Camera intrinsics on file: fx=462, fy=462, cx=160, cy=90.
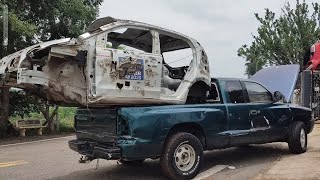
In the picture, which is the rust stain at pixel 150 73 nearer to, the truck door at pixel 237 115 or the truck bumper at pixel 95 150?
the truck bumper at pixel 95 150

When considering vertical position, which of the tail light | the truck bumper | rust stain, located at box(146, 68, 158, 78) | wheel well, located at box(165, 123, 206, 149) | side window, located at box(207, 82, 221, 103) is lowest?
the truck bumper

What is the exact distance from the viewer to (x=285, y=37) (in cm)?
2444

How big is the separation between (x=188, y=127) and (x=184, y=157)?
56cm

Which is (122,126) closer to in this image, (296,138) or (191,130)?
(191,130)

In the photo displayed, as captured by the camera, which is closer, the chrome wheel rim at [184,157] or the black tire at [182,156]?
the black tire at [182,156]

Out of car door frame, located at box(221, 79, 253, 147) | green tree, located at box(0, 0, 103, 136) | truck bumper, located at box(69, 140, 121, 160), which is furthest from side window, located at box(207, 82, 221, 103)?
green tree, located at box(0, 0, 103, 136)

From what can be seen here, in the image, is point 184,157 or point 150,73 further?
point 184,157

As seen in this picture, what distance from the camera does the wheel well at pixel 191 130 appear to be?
7.74 meters

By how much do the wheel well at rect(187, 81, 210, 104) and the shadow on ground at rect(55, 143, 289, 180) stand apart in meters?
1.31

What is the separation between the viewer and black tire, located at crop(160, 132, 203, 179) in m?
7.46

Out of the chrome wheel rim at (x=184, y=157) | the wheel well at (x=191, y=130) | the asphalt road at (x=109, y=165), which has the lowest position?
the asphalt road at (x=109, y=165)

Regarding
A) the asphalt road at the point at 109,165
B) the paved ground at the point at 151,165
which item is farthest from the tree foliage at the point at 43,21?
the paved ground at the point at 151,165

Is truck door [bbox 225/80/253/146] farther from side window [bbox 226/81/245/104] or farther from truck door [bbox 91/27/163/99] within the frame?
truck door [bbox 91/27/163/99]

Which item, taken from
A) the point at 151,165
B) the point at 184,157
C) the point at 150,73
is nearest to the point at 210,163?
the point at 151,165
